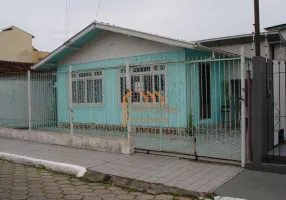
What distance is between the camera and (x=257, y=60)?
5.91 m

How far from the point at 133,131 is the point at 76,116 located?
9.94 ft

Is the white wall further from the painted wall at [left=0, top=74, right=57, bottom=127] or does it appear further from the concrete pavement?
the concrete pavement

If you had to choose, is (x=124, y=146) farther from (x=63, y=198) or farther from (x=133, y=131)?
(x=63, y=198)

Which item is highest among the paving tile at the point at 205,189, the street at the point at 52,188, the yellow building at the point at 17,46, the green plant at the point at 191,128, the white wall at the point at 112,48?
the yellow building at the point at 17,46

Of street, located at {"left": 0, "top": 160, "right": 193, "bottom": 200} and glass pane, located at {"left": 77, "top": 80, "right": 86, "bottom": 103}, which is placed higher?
glass pane, located at {"left": 77, "top": 80, "right": 86, "bottom": 103}

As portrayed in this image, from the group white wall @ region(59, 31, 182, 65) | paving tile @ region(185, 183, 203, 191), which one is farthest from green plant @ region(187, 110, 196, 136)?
white wall @ region(59, 31, 182, 65)

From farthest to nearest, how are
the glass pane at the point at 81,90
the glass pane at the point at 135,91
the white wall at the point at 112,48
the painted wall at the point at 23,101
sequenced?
the white wall at the point at 112,48 < the painted wall at the point at 23,101 < the glass pane at the point at 81,90 < the glass pane at the point at 135,91

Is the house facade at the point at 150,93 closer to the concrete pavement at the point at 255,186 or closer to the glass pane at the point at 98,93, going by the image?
the glass pane at the point at 98,93

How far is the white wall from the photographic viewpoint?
1121 cm

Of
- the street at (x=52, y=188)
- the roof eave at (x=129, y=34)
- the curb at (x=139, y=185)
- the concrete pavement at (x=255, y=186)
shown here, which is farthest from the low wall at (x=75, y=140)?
the roof eave at (x=129, y=34)

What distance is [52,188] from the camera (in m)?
5.39

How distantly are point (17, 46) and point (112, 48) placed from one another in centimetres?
1907

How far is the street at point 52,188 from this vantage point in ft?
16.2

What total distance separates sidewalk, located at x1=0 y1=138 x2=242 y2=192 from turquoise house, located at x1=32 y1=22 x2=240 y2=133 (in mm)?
925
